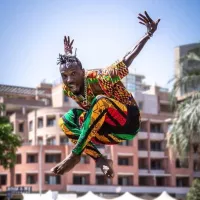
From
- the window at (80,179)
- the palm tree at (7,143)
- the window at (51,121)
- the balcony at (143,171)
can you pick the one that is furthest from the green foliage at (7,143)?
the balcony at (143,171)

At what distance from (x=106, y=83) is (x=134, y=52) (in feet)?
2.20

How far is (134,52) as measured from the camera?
729cm

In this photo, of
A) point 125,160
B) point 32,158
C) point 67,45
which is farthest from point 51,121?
point 67,45

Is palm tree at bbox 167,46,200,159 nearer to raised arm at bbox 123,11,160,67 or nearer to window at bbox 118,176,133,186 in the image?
raised arm at bbox 123,11,160,67

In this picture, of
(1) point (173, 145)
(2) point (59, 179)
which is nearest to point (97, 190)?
(2) point (59, 179)

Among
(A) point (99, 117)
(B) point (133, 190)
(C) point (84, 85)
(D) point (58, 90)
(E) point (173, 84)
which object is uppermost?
(D) point (58, 90)

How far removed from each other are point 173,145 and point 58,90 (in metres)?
40.2

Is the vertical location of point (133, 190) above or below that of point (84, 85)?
below

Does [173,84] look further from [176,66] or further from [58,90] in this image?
[58,90]

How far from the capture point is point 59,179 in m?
59.2

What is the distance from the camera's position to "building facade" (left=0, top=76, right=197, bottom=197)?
59.5m

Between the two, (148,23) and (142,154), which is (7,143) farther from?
(148,23)

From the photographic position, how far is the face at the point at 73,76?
6996 mm

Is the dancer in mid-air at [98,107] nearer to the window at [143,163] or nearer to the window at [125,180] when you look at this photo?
the window at [125,180]
